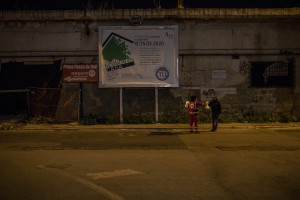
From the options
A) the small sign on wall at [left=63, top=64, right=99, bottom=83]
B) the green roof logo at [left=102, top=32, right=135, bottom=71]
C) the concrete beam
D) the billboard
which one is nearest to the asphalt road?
the billboard

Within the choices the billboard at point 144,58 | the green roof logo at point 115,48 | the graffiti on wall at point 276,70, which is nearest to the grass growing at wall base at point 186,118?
the billboard at point 144,58

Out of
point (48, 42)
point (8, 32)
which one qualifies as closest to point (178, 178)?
point (48, 42)

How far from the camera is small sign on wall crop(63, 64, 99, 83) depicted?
15.7 m

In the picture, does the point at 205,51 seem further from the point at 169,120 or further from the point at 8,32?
the point at 8,32

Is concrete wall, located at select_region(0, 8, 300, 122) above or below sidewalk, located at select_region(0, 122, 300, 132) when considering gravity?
above

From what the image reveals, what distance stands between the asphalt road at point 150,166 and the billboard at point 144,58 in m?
4.47

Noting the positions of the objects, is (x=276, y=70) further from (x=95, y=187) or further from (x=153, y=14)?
(x=95, y=187)

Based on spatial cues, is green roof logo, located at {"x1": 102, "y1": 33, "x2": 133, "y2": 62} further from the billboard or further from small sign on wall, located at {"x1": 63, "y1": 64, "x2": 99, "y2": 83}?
small sign on wall, located at {"x1": 63, "y1": 64, "x2": 99, "y2": 83}

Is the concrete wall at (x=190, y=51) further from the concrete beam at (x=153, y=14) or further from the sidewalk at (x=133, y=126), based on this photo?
the sidewalk at (x=133, y=126)

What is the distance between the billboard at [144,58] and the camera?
15508mm

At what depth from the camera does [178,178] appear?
19.8ft

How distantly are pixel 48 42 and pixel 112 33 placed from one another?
11.6 feet

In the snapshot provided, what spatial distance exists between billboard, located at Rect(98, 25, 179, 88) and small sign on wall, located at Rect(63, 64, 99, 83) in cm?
43

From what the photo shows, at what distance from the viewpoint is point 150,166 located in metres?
6.98
